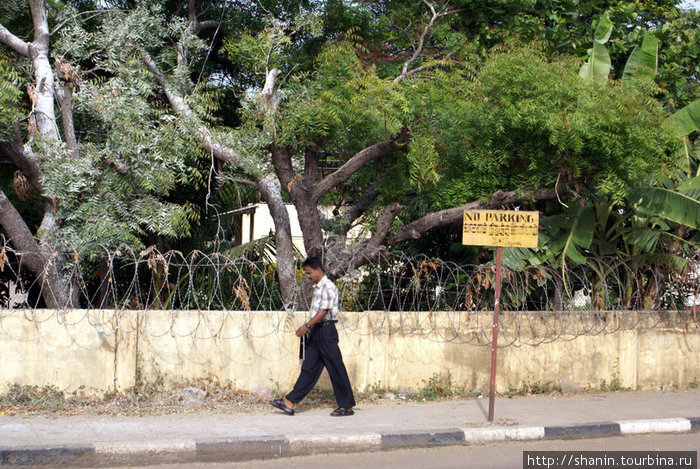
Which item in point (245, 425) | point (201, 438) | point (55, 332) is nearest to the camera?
point (201, 438)

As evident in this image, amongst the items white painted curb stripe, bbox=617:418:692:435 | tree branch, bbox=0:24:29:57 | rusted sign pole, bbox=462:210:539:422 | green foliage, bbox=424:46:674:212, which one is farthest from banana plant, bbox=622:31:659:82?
tree branch, bbox=0:24:29:57

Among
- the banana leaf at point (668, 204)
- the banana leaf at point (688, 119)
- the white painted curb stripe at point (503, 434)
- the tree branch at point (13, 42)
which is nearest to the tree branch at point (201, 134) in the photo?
the tree branch at point (13, 42)

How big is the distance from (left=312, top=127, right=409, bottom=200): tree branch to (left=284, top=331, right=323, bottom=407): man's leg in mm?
2634

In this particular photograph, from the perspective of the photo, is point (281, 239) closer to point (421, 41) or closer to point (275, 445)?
point (275, 445)

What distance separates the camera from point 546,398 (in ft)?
28.4

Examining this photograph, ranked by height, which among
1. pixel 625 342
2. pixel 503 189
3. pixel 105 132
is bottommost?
pixel 625 342

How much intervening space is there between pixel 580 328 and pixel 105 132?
24.0 feet

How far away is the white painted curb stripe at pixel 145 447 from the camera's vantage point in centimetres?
598

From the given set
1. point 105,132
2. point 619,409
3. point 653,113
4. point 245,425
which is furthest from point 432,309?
point 105,132

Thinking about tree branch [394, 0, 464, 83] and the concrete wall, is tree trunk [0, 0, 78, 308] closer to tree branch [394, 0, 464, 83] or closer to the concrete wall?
the concrete wall

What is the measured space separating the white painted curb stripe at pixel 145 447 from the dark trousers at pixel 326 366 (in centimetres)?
148

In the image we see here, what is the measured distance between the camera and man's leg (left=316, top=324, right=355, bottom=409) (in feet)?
23.9

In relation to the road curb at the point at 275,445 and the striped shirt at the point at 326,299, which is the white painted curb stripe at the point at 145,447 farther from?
the striped shirt at the point at 326,299

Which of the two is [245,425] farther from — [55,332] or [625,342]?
[625,342]
